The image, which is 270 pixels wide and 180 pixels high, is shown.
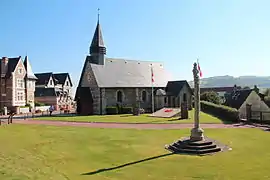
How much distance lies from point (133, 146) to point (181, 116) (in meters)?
19.1

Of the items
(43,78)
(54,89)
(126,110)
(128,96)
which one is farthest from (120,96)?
(43,78)

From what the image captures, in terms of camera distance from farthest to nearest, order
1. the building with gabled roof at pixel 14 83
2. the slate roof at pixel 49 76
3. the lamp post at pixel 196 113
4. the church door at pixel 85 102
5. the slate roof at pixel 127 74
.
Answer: the slate roof at pixel 49 76 < the building with gabled roof at pixel 14 83 < the slate roof at pixel 127 74 < the church door at pixel 85 102 < the lamp post at pixel 196 113

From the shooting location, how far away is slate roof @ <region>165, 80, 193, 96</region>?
5015cm

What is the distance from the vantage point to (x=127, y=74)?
50.1 m

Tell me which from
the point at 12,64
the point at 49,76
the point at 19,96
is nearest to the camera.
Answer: the point at 12,64

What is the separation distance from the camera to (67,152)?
15742mm

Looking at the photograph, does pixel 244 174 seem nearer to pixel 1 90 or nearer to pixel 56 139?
pixel 56 139

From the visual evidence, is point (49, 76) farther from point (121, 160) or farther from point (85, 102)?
point (121, 160)

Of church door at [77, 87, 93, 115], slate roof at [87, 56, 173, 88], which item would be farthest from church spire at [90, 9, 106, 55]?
church door at [77, 87, 93, 115]

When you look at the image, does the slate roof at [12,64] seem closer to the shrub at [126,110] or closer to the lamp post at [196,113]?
the shrub at [126,110]

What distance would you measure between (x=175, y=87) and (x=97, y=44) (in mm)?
15769

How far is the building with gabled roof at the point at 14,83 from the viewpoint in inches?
2041

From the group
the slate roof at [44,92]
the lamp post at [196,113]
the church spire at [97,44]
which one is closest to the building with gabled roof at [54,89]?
the slate roof at [44,92]

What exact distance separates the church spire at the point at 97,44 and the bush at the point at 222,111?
63.3 feet
